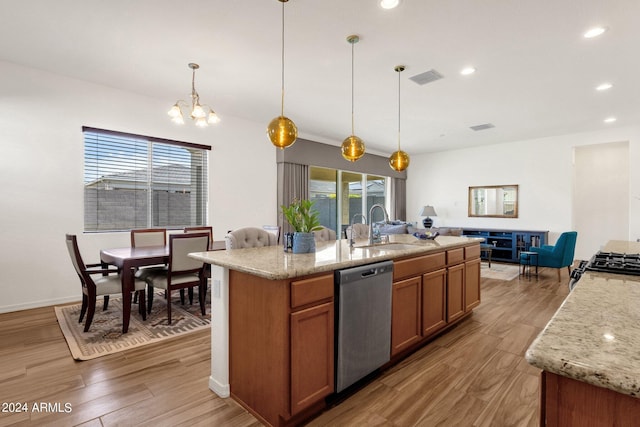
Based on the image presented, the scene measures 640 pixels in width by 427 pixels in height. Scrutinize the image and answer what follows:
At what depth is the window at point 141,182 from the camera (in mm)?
4329

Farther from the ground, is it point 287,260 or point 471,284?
point 287,260

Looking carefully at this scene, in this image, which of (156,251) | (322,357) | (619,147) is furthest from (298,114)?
(619,147)

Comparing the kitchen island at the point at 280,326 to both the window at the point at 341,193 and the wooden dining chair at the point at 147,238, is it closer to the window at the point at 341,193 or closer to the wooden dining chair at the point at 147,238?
the wooden dining chair at the point at 147,238

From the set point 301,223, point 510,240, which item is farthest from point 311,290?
point 510,240

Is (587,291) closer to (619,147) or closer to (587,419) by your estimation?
(587,419)

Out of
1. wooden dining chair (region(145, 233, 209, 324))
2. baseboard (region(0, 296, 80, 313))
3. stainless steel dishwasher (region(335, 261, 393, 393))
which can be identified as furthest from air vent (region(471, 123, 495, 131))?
baseboard (region(0, 296, 80, 313))

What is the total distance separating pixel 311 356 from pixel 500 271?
18.7ft

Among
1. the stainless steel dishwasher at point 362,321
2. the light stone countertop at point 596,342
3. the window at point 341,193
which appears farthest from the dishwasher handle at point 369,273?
the window at point 341,193

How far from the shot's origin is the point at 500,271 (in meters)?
6.19

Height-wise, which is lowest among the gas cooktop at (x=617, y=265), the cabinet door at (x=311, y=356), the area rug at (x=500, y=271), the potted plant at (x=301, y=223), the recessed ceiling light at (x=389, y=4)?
the area rug at (x=500, y=271)

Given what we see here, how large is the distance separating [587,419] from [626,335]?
277mm

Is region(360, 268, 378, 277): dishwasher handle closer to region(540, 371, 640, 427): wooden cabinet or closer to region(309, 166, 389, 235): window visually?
region(540, 371, 640, 427): wooden cabinet

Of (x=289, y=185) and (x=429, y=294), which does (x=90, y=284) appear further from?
(x=289, y=185)

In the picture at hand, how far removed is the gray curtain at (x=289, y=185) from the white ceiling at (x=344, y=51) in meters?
1.33
